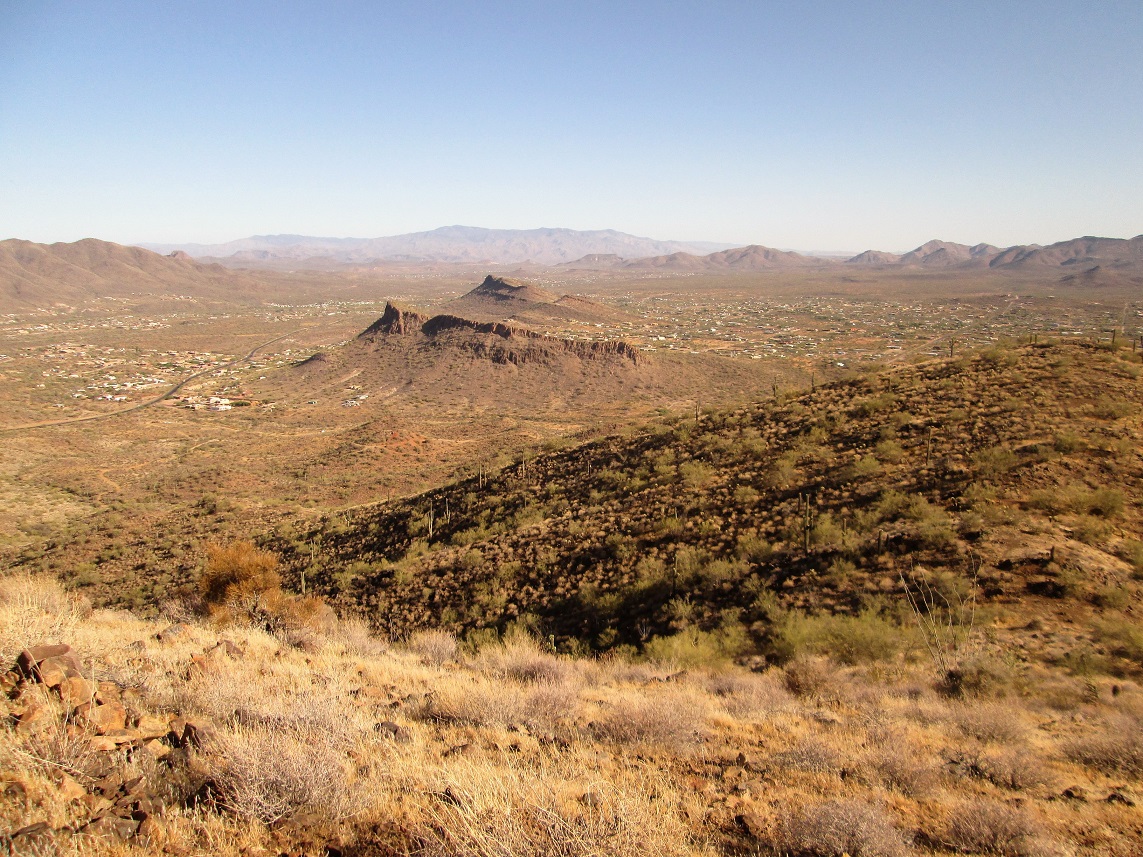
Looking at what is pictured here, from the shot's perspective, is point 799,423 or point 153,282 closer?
point 799,423

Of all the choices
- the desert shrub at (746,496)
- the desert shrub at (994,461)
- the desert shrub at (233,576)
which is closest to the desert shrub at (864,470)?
the desert shrub at (994,461)

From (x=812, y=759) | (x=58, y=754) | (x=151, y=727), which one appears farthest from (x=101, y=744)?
(x=812, y=759)

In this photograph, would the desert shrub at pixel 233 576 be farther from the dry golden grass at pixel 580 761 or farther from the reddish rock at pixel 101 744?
the reddish rock at pixel 101 744

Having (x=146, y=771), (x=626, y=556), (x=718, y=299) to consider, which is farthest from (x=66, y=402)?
(x=718, y=299)

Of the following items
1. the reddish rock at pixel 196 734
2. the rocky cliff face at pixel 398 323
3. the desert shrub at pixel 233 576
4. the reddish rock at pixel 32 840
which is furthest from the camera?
the rocky cliff face at pixel 398 323

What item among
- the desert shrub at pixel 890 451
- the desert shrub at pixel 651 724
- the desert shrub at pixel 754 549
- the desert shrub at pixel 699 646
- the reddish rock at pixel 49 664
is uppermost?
the desert shrub at pixel 890 451

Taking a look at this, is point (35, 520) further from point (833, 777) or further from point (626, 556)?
point (833, 777)

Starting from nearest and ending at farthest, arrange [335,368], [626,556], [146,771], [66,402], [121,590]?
[146,771]
[626,556]
[121,590]
[66,402]
[335,368]

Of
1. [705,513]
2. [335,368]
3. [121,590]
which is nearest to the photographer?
[705,513]
